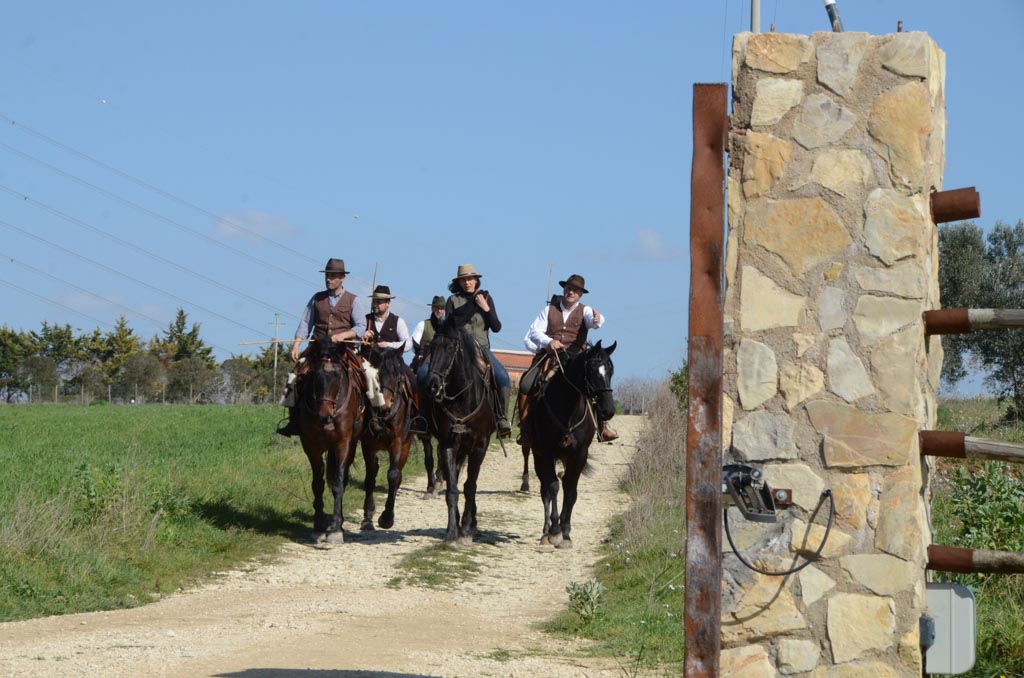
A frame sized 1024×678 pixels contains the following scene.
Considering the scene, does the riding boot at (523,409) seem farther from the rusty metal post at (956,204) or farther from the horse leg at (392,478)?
the rusty metal post at (956,204)

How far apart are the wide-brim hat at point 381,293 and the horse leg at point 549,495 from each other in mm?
3483

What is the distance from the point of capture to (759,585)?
19.0 feet

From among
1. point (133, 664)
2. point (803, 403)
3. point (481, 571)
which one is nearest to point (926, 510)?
point (803, 403)

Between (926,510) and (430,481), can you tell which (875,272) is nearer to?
(926,510)

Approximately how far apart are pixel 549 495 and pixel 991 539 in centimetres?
646

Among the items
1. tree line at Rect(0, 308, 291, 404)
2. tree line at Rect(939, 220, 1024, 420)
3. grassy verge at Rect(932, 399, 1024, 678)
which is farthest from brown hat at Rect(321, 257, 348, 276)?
tree line at Rect(0, 308, 291, 404)

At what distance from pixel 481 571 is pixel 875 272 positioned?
313 inches

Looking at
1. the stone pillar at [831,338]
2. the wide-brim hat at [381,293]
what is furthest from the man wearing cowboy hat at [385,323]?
the stone pillar at [831,338]

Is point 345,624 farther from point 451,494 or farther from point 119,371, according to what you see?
point 119,371

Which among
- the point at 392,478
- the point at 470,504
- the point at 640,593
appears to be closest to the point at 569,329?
the point at 470,504

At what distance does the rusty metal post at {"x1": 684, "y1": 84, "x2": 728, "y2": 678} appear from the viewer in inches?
203

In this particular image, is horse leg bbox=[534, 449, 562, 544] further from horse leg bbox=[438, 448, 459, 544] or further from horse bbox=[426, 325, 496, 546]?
horse leg bbox=[438, 448, 459, 544]

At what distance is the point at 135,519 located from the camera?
1263 centimetres

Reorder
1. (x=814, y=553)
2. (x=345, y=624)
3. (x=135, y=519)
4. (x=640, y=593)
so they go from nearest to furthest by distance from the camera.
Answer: (x=814, y=553) → (x=345, y=624) → (x=640, y=593) → (x=135, y=519)
